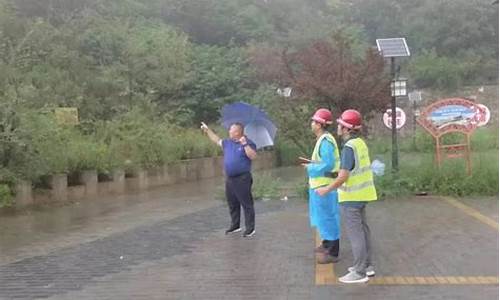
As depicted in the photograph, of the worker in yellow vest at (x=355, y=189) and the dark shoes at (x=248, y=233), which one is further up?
the worker in yellow vest at (x=355, y=189)

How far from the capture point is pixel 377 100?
15805 mm

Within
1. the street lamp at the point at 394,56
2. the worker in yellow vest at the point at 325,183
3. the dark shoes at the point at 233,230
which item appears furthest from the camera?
the street lamp at the point at 394,56

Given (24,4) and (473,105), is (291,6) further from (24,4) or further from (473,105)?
(473,105)

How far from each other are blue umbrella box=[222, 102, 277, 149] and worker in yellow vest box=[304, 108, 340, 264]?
8.22 feet

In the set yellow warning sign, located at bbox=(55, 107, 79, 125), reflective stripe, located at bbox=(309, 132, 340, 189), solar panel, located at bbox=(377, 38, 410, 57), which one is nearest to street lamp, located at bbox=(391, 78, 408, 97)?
solar panel, located at bbox=(377, 38, 410, 57)

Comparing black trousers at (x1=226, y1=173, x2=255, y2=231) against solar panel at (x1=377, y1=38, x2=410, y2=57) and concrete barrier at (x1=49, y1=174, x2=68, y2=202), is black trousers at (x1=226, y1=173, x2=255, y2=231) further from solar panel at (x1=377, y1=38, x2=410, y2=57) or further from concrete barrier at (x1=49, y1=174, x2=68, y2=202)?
concrete barrier at (x1=49, y1=174, x2=68, y2=202)

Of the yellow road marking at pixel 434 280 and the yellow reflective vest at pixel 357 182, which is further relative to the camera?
the yellow reflective vest at pixel 357 182

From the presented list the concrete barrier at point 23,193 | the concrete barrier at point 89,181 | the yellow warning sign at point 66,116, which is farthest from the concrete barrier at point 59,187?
the yellow warning sign at point 66,116

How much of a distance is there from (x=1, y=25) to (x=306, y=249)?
729 inches

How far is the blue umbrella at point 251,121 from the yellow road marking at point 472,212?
323cm

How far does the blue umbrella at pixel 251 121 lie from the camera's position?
417 inches

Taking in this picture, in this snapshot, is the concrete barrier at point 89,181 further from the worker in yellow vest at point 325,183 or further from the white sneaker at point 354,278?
the white sneaker at point 354,278

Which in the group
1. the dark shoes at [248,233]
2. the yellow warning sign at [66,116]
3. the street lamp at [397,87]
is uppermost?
the street lamp at [397,87]

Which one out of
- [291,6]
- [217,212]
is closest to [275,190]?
[217,212]
